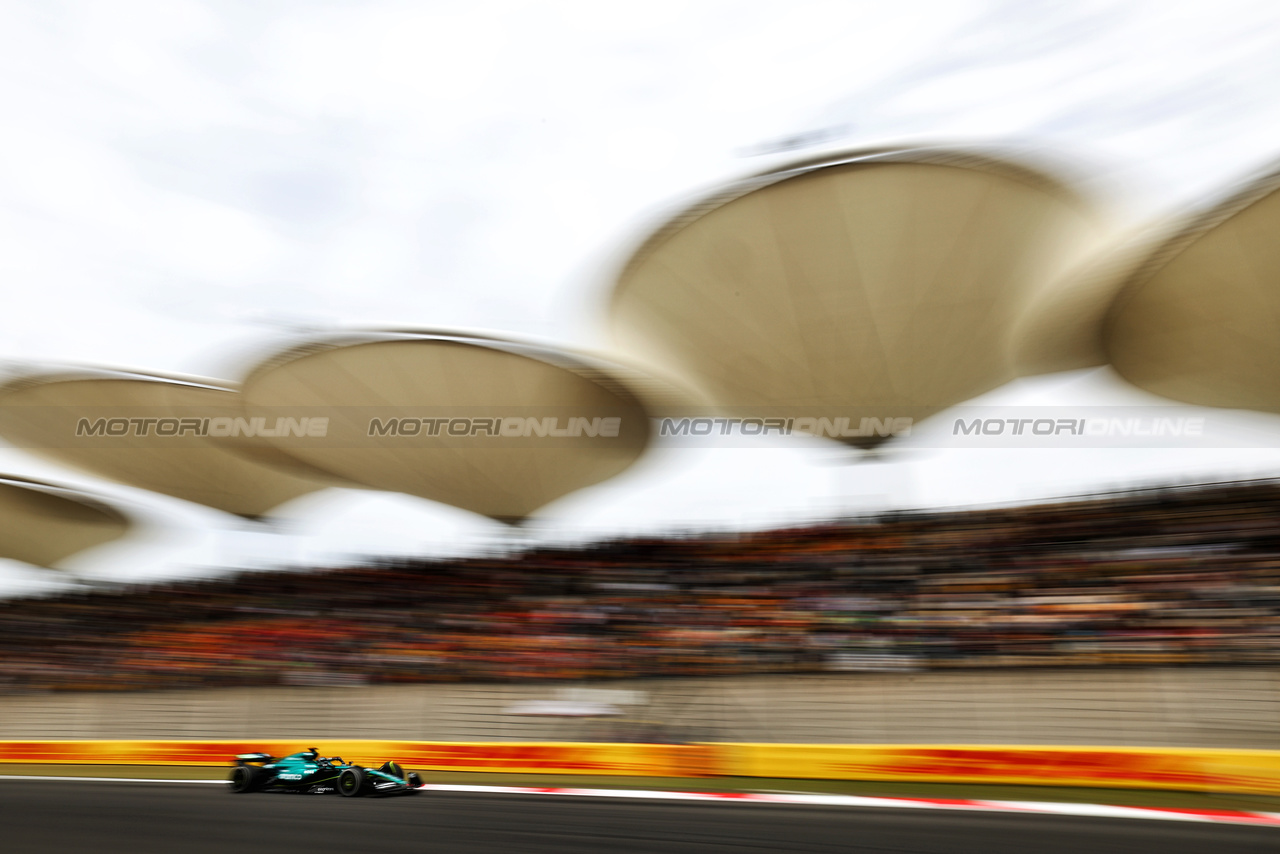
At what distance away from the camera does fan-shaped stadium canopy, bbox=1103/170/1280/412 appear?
29.7 feet

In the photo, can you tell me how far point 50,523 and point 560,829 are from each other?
967 inches

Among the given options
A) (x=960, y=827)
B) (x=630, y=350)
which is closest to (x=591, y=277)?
(x=630, y=350)

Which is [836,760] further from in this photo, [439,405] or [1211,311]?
[439,405]

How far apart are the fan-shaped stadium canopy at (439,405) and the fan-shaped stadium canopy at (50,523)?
355 inches

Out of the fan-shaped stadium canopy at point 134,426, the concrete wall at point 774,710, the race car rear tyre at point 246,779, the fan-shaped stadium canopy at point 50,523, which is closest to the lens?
the concrete wall at point 774,710

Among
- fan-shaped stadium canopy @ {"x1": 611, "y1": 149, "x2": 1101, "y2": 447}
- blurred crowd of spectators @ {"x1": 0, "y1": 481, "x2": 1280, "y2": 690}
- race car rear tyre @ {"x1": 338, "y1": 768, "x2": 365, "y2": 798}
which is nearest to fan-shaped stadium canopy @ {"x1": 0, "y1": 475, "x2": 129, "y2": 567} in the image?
blurred crowd of spectators @ {"x1": 0, "y1": 481, "x2": 1280, "y2": 690}

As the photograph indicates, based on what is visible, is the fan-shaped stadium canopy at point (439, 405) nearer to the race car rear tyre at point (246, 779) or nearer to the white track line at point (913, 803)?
the race car rear tyre at point (246, 779)

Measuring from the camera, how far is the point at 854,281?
10844 millimetres

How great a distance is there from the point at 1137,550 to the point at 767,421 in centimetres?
553

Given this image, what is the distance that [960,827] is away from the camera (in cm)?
598

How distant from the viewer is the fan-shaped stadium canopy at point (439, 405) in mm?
13203

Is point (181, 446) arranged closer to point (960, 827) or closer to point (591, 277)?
point (591, 277)

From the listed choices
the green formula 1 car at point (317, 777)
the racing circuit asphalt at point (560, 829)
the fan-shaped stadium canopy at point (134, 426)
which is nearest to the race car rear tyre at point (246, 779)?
the green formula 1 car at point (317, 777)

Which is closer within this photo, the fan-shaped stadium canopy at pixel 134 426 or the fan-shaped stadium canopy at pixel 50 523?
the fan-shaped stadium canopy at pixel 134 426
